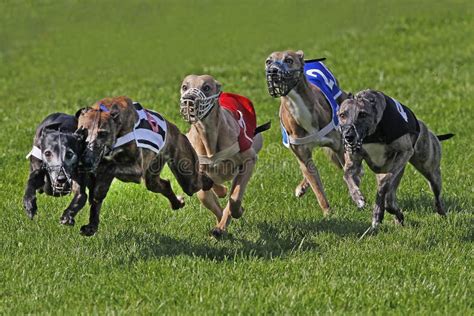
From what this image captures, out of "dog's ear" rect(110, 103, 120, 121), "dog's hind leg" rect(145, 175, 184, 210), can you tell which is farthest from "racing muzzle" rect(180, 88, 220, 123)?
"dog's ear" rect(110, 103, 120, 121)

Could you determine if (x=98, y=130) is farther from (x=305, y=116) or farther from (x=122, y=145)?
(x=305, y=116)

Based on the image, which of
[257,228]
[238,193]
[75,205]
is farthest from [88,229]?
[257,228]

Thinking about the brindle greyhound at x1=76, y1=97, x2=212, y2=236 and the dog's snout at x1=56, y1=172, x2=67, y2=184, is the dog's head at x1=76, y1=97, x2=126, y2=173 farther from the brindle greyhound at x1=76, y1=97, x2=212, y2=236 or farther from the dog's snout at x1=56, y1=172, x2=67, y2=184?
the dog's snout at x1=56, y1=172, x2=67, y2=184

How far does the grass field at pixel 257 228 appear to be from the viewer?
7.49m

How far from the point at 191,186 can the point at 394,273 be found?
7.96 feet

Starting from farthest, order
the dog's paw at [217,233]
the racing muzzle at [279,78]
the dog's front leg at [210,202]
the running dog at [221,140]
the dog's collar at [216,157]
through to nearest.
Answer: the dog's front leg at [210,202]
the dog's collar at [216,157]
the racing muzzle at [279,78]
the dog's paw at [217,233]
the running dog at [221,140]

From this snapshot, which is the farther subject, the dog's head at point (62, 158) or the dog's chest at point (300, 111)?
the dog's chest at point (300, 111)

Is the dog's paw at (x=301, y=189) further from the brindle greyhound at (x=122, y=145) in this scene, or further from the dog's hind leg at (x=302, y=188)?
the brindle greyhound at (x=122, y=145)

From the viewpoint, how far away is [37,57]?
27219mm

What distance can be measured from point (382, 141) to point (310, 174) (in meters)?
1.85

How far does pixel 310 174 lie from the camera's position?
10938 millimetres

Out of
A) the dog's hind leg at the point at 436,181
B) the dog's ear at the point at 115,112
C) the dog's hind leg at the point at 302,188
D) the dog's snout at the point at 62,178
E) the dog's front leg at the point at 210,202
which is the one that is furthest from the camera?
the dog's hind leg at the point at 302,188

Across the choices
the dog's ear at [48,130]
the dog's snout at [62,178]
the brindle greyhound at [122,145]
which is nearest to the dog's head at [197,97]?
the brindle greyhound at [122,145]

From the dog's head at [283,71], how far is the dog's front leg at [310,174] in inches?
37.5
